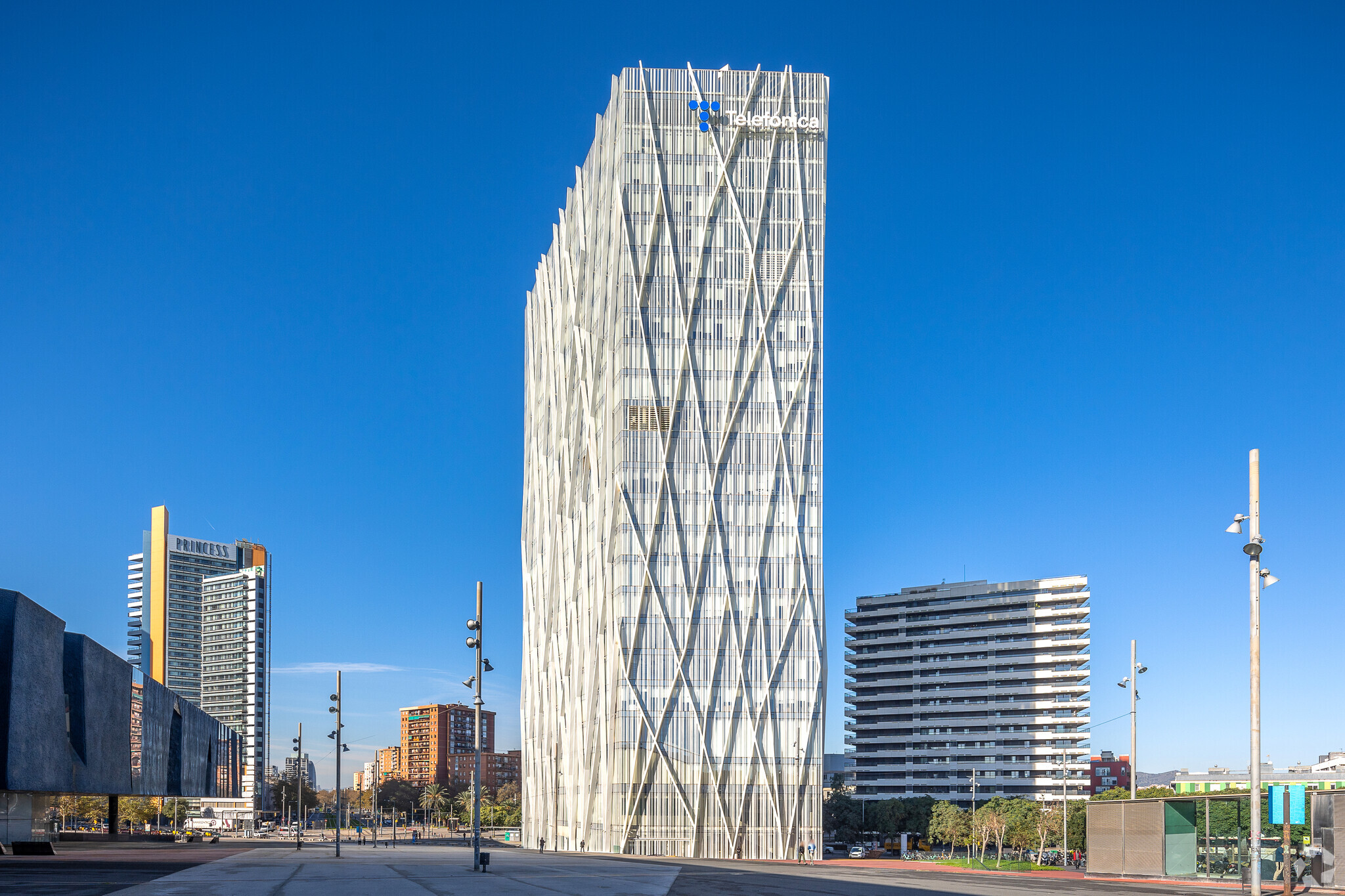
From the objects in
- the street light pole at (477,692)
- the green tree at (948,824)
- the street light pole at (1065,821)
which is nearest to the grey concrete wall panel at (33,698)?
the street light pole at (477,692)

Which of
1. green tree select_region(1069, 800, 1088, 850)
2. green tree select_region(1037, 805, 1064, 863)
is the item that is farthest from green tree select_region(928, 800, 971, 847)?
green tree select_region(1069, 800, 1088, 850)

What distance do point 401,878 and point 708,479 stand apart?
5790cm

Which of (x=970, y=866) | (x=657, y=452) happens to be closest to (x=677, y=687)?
(x=657, y=452)

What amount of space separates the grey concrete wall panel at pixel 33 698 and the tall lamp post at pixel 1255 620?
2289 inches

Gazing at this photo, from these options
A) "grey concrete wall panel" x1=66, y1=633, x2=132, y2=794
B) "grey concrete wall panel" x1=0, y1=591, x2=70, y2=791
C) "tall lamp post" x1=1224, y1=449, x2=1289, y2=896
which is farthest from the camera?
"grey concrete wall panel" x1=66, y1=633, x2=132, y2=794

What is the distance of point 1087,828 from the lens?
52.4m

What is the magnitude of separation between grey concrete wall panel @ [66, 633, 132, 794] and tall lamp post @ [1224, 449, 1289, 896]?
2671 inches

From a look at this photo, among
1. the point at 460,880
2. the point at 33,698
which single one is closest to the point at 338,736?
the point at 33,698

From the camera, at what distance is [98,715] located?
80375 mm

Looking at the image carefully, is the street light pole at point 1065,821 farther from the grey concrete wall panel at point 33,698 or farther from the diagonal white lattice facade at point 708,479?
the grey concrete wall panel at point 33,698

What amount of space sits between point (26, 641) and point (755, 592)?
167 feet

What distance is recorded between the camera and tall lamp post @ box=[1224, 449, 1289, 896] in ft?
101

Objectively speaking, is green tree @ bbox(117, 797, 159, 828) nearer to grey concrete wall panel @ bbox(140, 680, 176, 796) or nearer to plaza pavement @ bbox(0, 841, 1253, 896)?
grey concrete wall panel @ bbox(140, 680, 176, 796)

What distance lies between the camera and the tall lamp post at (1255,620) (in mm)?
30672
